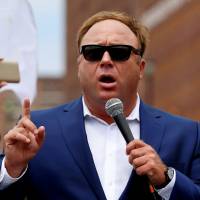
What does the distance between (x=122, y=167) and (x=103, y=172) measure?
4.0 inches

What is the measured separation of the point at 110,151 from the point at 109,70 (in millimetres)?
437

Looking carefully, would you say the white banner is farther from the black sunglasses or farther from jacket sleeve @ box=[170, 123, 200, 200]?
jacket sleeve @ box=[170, 123, 200, 200]

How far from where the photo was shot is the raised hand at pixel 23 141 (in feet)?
14.3

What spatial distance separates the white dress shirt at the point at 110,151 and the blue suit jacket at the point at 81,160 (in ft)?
0.17

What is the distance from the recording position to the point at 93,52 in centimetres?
481

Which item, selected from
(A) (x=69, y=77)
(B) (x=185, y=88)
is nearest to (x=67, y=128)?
(B) (x=185, y=88)

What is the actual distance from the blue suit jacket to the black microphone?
1.36 ft

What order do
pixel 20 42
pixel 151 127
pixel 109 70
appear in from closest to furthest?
pixel 109 70, pixel 151 127, pixel 20 42

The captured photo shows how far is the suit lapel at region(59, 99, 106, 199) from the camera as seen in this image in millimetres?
4734

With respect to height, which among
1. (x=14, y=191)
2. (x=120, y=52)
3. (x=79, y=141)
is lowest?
(x=14, y=191)

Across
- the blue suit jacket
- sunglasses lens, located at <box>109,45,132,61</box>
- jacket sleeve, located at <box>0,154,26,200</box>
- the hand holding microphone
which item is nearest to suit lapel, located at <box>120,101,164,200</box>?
the blue suit jacket

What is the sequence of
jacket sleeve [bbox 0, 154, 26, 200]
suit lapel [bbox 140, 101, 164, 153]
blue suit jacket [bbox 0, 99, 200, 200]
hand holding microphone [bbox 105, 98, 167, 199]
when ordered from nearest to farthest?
hand holding microphone [bbox 105, 98, 167, 199] → jacket sleeve [bbox 0, 154, 26, 200] → blue suit jacket [bbox 0, 99, 200, 200] → suit lapel [bbox 140, 101, 164, 153]

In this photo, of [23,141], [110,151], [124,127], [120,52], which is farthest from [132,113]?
[23,141]

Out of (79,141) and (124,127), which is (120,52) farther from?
(124,127)
